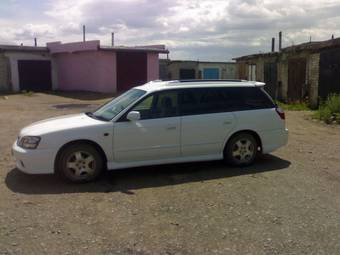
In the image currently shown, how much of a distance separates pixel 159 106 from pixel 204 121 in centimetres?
78

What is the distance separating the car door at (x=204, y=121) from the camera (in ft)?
22.5

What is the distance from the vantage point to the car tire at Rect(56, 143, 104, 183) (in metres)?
6.25

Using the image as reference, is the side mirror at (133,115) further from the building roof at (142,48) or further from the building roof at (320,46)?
the building roof at (142,48)

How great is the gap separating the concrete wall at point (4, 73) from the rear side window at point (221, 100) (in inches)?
972

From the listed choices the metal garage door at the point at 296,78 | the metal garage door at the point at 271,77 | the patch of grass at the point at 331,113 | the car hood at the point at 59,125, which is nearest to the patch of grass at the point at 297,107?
the metal garage door at the point at 296,78

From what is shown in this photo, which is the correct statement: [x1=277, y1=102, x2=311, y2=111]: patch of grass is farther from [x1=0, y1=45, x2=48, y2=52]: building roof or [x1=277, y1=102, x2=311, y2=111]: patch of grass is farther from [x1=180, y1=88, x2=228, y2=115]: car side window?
[x1=0, y1=45, x2=48, y2=52]: building roof

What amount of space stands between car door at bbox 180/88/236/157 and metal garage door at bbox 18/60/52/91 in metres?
24.8

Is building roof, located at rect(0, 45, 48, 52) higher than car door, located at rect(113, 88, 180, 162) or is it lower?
higher

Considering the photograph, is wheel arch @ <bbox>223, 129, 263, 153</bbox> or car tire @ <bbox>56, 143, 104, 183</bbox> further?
wheel arch @ <bbox>223, 129, 263, 153</bbox>

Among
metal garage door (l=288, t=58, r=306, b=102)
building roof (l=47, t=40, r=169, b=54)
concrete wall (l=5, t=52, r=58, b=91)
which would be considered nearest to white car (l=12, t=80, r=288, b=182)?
metal garage door (l=288, t=58, r=306, b=102)

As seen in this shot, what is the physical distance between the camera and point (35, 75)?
29766 mm

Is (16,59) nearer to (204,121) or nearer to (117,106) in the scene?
(117,106)

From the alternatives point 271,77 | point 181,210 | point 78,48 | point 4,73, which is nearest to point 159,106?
point 181,210

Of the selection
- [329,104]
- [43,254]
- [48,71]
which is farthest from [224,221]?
[48,71]
